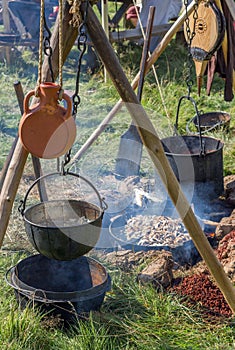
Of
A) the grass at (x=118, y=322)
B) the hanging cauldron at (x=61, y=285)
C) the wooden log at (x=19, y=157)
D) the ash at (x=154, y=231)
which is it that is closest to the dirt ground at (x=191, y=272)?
the grass at (x=118, y=322)

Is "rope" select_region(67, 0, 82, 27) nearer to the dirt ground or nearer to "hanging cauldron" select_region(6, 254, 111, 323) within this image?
"hanging cauldron" select_region(6, 254, 111, 323)

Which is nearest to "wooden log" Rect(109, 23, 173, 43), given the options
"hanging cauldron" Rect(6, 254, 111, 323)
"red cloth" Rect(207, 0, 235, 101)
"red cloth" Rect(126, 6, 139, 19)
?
"red cloth" Rect(126, 6, 139, 19)

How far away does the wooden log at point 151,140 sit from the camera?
3027mm

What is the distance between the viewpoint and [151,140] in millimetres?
3240

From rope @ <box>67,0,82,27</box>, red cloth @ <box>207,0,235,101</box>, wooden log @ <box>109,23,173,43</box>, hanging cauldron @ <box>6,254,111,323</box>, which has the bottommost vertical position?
hanging cauldron @ <box>6,254,111,323</box>

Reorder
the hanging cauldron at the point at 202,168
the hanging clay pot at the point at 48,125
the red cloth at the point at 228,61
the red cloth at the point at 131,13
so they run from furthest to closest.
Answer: the red cloth at the point at 131,13 < the red cloth at the point at 228,61 < the hanging cauldron at the point at 202,168 < the hanging clay pot at the point at 48,125

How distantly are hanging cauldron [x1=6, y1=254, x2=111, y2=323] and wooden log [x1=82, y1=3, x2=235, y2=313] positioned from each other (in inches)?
27.6

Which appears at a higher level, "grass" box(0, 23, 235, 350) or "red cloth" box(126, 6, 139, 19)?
"red cloth" box(126, 6, 139, 19)

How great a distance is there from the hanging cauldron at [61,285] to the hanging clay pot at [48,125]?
1.09m

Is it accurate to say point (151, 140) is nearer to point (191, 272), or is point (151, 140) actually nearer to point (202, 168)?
point (191, 272)

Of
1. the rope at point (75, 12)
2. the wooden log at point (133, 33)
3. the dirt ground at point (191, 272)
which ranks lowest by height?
the dirt ground at point (191, 272)

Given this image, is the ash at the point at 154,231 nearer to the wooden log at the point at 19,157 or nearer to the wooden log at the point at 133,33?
the wooden log at the point at 19,157

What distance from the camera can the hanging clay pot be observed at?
9.40 ft

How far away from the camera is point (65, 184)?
601 centimetres
